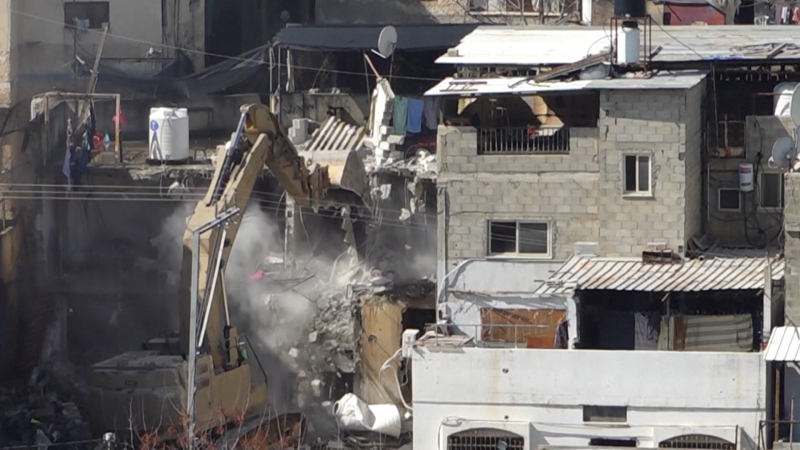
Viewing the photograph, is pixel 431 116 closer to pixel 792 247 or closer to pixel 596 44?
pixel 596 44

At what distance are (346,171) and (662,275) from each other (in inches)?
304

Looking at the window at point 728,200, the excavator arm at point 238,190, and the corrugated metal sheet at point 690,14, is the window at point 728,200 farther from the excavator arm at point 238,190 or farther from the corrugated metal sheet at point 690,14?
the corrugated metal sheet at point 690,14

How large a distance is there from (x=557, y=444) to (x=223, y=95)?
15.7 m

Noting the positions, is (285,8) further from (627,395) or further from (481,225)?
(627,395)

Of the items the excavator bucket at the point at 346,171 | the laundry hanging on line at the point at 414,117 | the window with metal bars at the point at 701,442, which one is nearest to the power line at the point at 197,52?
the laundry hanging on line at the point at 414,117

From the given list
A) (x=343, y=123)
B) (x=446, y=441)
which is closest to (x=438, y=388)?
(x=446, y=441)

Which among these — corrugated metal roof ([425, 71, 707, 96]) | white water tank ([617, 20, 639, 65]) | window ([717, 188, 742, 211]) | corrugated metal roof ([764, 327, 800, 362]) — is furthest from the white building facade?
white water tank ([617, 20, 639, 65])

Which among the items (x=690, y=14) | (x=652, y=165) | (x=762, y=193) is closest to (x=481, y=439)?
(x=652, y=165)

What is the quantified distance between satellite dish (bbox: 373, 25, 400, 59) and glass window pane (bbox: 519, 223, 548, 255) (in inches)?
293

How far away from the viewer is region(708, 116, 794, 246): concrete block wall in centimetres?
3684

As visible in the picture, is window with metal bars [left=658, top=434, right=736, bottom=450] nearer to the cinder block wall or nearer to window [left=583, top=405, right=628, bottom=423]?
window [left=583, top=405, right=628, bottom=423]

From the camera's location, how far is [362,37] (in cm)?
4525

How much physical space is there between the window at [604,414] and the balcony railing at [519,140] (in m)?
4.84

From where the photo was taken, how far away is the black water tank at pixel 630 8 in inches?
1664
